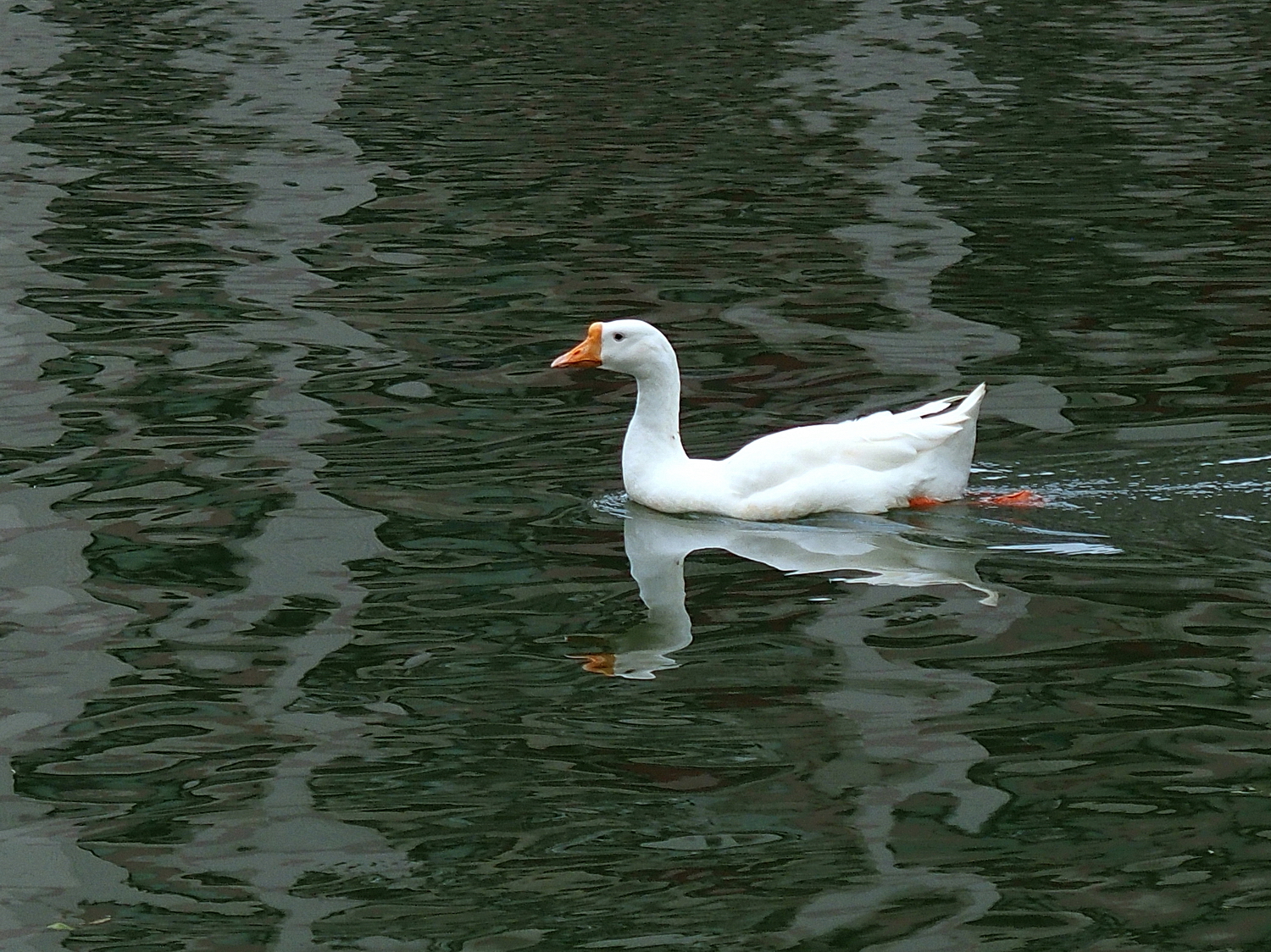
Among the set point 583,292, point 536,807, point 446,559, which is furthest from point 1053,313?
point 536,807

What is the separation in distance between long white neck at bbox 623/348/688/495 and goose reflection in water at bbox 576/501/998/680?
0.19 m

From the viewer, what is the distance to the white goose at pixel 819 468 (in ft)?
29.0

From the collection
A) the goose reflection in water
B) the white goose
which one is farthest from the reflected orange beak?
the white goose

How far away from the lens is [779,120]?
2044 cm

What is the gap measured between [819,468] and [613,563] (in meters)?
0.97

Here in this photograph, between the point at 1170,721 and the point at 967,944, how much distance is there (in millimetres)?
1637

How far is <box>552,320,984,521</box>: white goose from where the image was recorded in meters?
8.84

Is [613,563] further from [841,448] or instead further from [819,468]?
[841,448]

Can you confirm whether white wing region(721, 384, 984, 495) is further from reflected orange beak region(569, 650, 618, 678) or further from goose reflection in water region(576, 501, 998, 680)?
reflected orange beak region(569, 650, 618, 678)

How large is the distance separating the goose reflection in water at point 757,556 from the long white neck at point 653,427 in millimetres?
189

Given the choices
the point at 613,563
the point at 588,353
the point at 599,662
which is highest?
the point at 588,353

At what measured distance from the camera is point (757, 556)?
8.55 meters

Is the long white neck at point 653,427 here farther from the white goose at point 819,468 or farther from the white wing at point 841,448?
the white wing at point 841,448

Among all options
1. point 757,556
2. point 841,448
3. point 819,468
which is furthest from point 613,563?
point 841,448
